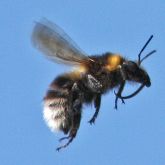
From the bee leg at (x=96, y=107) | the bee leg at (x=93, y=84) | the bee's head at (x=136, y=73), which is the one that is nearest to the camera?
the bee leg at (x=96, y=107)

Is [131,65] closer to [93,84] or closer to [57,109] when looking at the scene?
[93,84]

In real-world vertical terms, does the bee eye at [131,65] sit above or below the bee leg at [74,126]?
above

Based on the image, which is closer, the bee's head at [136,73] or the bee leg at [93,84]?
the bee leg at [93,84]

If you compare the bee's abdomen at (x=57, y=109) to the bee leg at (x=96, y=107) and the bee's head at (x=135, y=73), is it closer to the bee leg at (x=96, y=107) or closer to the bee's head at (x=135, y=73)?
the bee leg at (x=96, y=107)

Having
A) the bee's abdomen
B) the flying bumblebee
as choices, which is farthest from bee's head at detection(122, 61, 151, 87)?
the bee's abdomen

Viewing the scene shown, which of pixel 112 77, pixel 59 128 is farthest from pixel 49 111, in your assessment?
pixel 112 77

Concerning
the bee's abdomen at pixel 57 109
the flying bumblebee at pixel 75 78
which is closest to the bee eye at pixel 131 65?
the flying bumblebee at pixel 75 78

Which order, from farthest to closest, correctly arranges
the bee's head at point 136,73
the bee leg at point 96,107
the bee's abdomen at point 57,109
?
1. the bee's head at point 136,73
2. the bee leg at point 96,107
3. the bee's abdomen at point 57,109
